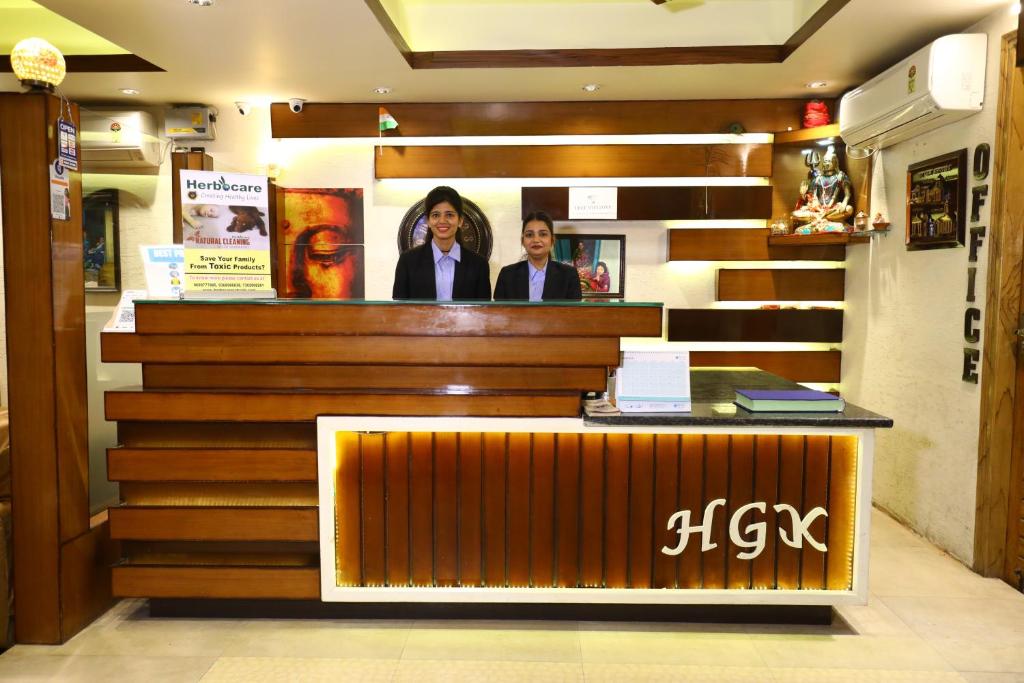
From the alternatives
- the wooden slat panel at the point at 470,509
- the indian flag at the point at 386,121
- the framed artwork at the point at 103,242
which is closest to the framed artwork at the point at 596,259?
the indian flag at the point at 386,121

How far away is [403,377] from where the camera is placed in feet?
8.96

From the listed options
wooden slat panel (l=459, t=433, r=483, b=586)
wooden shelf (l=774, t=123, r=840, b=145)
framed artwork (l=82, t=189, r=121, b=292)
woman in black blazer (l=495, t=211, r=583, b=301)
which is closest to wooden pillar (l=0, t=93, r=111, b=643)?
wooden slat panel (l=459, t=433, r=483, b=586)

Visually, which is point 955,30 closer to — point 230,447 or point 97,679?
point 230,447

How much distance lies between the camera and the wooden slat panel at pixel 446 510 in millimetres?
2762

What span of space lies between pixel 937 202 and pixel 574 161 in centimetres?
236

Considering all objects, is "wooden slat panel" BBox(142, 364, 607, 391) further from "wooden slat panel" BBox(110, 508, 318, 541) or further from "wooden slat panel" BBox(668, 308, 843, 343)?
"wooden slat panel" BBox(668, 308, 843, 343)

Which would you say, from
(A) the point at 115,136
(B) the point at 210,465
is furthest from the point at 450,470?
(A) the point at 115,136

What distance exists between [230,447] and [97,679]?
0.91 meters

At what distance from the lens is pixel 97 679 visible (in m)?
2.45

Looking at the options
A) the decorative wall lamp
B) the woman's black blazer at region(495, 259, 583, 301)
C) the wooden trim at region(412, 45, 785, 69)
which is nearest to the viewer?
the decorative wall lamp

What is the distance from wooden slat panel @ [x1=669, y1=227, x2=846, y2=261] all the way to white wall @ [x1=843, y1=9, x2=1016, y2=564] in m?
0.61

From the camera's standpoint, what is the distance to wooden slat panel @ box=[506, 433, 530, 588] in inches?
109

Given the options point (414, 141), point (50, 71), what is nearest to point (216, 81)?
point (414, 141)

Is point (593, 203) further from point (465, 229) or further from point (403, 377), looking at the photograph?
point (403, 377)
